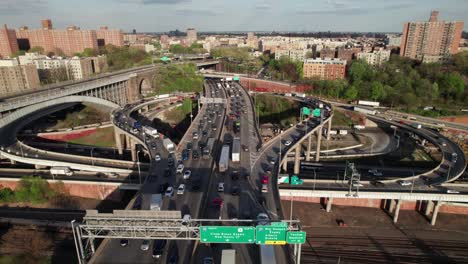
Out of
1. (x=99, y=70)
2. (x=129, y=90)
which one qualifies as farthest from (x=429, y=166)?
(x=99, y=70)

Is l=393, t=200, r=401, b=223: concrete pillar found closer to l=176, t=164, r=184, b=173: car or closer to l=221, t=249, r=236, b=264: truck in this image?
l=221, t=249, r=236, b=264: truck

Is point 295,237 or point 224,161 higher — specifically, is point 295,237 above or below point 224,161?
above

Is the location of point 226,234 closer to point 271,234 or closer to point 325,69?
point 271,234

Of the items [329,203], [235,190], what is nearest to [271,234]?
[235,190]

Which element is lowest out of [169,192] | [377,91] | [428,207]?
[428,207]

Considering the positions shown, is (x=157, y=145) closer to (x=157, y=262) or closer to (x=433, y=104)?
(x=157, y=262)

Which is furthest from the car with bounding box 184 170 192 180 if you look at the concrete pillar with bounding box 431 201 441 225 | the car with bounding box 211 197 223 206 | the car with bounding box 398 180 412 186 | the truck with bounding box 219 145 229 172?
the concrete pillar with bounding box 431 201 441 225
